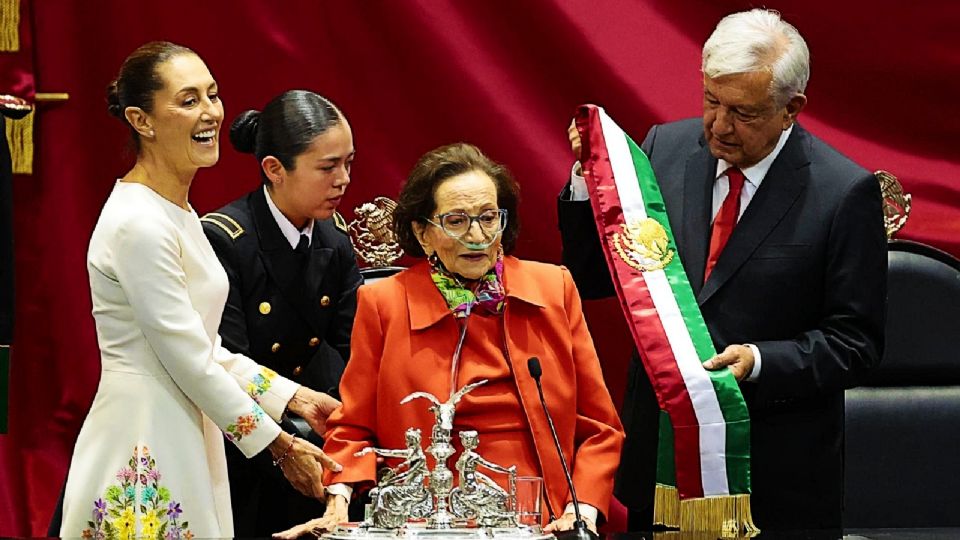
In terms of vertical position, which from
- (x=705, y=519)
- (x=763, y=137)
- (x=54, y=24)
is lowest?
(x=705, y=519)

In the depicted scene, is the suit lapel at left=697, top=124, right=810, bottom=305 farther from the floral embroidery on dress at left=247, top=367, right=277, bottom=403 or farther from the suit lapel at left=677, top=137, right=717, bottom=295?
the floral embroidery on dress at left=247, top=367, right=277, bottom=403

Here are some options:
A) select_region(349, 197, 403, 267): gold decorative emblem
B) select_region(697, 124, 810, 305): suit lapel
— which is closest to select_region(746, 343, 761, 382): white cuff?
select_region(697, 124, 810, 305): suit lapel

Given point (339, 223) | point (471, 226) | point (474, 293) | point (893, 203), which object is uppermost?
point (893, 203)

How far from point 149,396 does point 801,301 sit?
1289 millimetres

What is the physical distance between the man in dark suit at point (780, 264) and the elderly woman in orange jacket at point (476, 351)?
0.31m

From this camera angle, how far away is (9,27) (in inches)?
155

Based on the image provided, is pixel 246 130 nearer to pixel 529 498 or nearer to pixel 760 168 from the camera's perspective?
pixel 760 168

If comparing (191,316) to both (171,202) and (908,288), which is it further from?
(908,288)

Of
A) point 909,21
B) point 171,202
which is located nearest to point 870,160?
point 909,21

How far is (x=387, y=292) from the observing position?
285cm

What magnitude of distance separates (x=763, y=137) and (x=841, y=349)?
1.48 feet

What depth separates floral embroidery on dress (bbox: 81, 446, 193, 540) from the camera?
8.47ft

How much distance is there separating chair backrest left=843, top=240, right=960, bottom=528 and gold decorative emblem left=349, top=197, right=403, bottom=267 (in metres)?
1.28

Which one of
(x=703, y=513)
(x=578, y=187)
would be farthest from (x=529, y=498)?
(x=578, y=187)
